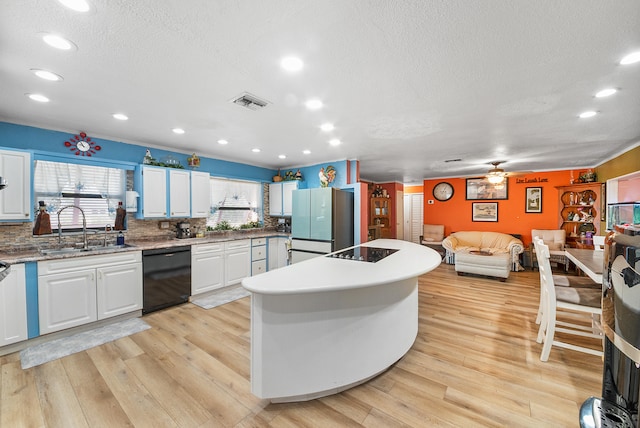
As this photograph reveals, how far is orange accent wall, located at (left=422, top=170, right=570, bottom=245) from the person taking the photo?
603 centimetres

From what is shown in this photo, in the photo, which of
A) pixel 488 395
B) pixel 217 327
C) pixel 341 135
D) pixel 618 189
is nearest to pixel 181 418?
pixel 217 327

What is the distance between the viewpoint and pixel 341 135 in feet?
11.0

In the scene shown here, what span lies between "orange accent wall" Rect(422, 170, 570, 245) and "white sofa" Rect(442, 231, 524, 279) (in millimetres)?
689

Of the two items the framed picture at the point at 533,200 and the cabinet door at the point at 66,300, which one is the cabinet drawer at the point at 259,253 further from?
the framed picture at the point at 533,200

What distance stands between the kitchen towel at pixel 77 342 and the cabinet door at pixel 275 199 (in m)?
3.11

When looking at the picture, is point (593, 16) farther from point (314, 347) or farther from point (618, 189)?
point (618, 189)

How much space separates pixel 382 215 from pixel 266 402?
5.90 metres

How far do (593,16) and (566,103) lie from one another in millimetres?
1390

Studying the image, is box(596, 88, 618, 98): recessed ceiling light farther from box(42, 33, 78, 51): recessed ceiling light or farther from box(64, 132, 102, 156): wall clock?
box(64, 132, 102, 156): wall clock

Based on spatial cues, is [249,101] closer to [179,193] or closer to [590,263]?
[179,193]

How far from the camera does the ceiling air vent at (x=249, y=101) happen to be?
223cm

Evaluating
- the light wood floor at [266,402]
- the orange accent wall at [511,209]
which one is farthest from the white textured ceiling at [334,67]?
the orange accent wall at [511,209]

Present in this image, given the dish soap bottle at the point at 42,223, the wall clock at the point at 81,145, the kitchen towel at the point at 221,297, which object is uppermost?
the wall clock at the point at 81,145

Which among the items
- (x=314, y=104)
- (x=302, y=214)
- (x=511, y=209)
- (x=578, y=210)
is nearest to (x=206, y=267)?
(x=302, y=214)
